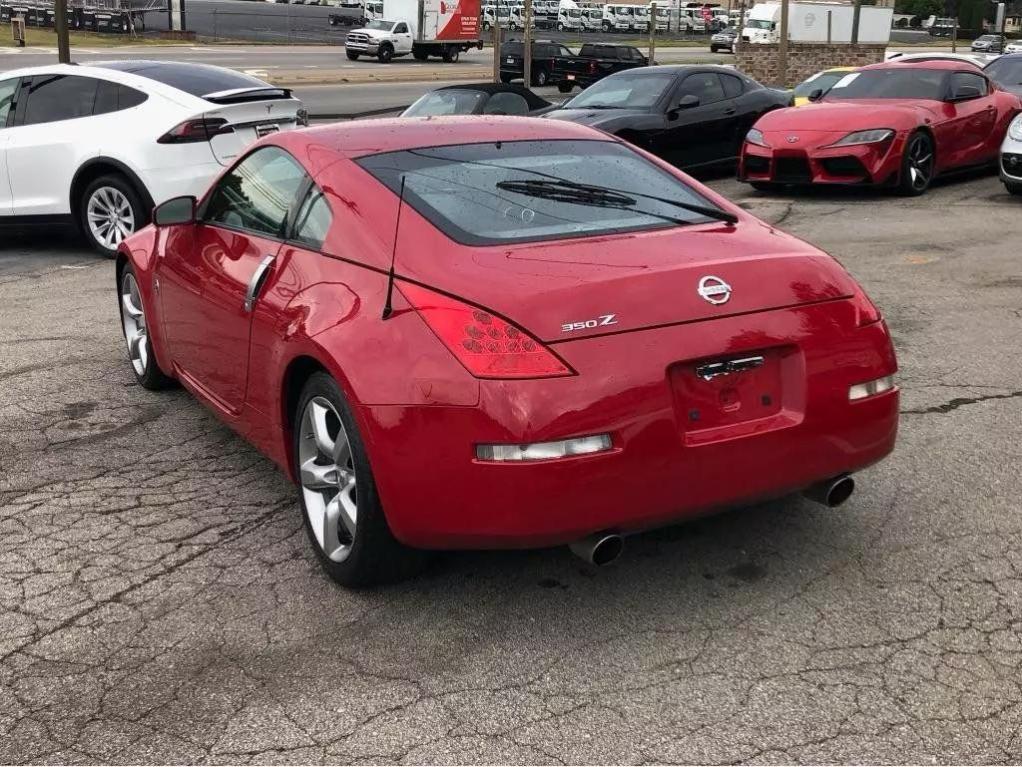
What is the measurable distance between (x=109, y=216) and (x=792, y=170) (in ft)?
22.5

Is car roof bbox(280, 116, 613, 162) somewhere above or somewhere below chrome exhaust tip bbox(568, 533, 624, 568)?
above

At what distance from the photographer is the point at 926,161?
13.2 meters

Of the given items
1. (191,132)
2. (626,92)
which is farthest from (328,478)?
(626,92)

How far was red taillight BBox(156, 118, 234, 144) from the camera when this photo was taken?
33.6 feet

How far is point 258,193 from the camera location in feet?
16.2

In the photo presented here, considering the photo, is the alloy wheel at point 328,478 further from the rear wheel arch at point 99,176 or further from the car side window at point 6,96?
the car side window at point 6,96

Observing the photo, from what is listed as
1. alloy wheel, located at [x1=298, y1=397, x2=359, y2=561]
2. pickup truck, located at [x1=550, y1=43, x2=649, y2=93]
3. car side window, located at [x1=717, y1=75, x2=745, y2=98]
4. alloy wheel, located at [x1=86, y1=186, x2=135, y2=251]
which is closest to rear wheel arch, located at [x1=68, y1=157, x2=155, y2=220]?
alloy wheel, located at [x1=86, y1=186, x2=135, y2=251]

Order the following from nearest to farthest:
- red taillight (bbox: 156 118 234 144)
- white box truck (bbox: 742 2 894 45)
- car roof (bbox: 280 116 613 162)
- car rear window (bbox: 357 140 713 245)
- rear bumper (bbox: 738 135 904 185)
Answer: car rear window (bbox: 357 140 713 245)
car roof (bbox: 280 116 613 162)
red taillight (bbox: 156 118 234 144)
rear bumper (bbox: 738 135 904 185)
white box truck (bbox: 742 2 894 45)

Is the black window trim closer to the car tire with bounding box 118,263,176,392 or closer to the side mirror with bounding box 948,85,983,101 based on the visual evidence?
the car tire with bounding box 118,263,176,392

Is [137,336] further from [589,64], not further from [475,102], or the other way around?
[589,64]

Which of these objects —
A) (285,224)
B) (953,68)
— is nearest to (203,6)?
(953,68)

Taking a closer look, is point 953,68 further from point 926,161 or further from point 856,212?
point 856,212

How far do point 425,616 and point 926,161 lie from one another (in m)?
10.9

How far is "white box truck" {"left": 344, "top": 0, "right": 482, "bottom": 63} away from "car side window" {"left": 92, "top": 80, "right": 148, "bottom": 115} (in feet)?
125
